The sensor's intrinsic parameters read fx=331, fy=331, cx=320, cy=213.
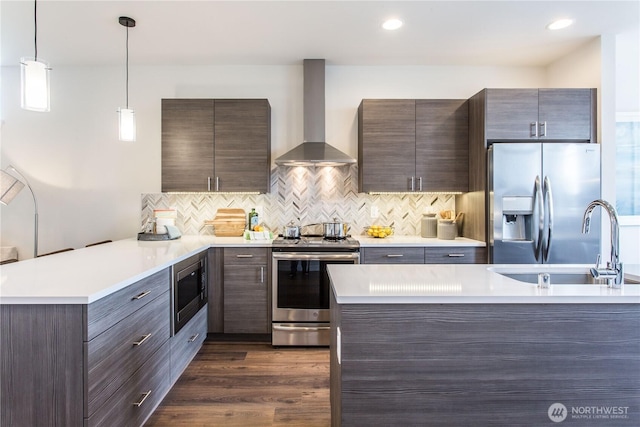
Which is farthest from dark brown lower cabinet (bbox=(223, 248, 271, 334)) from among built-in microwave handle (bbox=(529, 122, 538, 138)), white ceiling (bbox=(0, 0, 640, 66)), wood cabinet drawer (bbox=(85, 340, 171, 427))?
built-in microwave handle (bbox=(529, 122, 538, 138))

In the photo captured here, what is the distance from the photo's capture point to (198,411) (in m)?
2.04

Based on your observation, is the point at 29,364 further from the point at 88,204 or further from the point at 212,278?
the point at 88,204

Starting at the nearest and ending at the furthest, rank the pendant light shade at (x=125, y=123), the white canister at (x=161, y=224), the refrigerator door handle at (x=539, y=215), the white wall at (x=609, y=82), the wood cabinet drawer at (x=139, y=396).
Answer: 1. the wood cabinet drawer at (x=139, y=396)
2. the pendant light shade at (x=125, y=123)
3. the refrigerator door handle at (x=539, y=215)
4. the white wall at (x=609, y=82)
5. the white canister at (x=161, y=224)

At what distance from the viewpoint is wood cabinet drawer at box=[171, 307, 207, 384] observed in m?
2.26

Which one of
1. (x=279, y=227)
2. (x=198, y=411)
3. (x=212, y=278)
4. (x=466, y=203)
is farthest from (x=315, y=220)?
(x=198, y=411)

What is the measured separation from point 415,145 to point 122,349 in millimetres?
2926

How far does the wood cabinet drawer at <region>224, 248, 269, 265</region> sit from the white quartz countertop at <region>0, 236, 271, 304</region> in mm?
392

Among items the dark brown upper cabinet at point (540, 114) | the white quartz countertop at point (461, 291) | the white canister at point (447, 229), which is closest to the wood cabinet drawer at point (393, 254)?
the white canister at point (447, 229)

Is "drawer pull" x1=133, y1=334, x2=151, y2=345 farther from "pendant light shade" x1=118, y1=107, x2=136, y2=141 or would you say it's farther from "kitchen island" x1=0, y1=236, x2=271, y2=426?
"pendant light shade" x1=118, y1=107, x2=136, y2=141

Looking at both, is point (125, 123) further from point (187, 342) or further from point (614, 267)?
point (614, 267)

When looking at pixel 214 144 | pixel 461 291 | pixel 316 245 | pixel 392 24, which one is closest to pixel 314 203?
pixel 316 245

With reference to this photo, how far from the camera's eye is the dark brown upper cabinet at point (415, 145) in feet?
11.0

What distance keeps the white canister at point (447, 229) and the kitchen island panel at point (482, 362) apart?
2.07 metres

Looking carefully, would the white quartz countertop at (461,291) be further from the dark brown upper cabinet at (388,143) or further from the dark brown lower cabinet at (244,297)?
the dark brown upper cabinet at (388,143)
